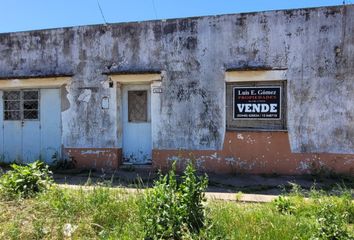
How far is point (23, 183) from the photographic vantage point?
Result: 5602 millimetres

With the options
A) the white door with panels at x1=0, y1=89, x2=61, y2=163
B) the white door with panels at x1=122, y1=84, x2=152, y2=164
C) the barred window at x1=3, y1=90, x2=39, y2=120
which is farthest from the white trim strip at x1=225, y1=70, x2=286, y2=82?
the barred window at x1=3, y1=90, x2=39, y2=120

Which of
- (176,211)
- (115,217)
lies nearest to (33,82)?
(115,217)

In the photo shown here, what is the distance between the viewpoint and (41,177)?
593cm

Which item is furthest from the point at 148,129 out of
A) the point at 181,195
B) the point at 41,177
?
the point at 181,195

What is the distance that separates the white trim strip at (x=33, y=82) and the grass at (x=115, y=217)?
5.00m

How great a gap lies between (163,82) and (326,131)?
12.1ft

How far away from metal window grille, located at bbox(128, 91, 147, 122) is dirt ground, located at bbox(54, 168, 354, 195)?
1.32 meters

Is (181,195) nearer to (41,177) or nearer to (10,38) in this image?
(41,177)

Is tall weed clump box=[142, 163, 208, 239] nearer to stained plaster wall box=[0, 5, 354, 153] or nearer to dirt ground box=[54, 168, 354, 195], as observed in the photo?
dirt ground box=[54, 168, 354, 195]

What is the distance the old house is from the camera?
8320 millimetres

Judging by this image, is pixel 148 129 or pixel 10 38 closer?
pixel 148 129

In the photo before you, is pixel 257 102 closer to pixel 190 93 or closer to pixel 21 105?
pixel 190 93

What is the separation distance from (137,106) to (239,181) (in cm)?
316

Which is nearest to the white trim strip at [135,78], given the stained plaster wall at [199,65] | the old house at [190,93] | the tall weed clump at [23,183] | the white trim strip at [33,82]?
the old house at [190,93]
